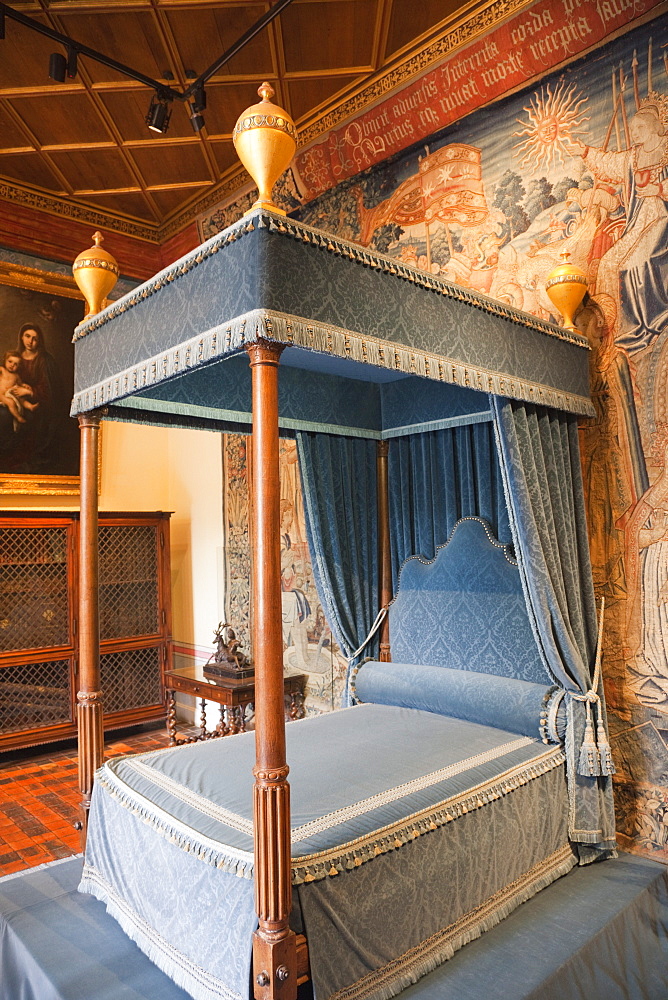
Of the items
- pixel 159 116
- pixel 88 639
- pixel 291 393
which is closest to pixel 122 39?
pixel 159 116

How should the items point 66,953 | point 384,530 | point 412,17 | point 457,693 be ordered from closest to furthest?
point 66,953 → point 457,693 → point 412,17 → point 384,530

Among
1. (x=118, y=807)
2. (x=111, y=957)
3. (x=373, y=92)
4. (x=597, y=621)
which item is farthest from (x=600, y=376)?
(x=111, y=957)

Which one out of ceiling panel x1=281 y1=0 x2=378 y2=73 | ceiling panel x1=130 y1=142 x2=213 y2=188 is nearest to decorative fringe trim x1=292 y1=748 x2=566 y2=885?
ceiling panel x1=281 y1=0 x2=378 y2=73

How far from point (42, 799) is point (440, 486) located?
352 cm

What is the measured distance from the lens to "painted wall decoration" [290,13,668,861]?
3486mm

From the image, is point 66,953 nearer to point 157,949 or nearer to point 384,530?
point 157,949

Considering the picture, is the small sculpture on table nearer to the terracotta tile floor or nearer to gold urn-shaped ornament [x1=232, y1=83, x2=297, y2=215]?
the terracotta tile floor

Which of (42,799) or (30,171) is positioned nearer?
(42,799)

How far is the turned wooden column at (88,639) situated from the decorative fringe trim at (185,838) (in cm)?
29

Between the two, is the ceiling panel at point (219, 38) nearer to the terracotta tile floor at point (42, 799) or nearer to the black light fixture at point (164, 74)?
the black light fixture at point (164, 74)

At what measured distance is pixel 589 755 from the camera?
3.20 meters

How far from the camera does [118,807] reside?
9.65ft

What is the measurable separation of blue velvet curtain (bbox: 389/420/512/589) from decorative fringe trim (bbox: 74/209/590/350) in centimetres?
89

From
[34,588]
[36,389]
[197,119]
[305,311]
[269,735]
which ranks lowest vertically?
[269,735]
